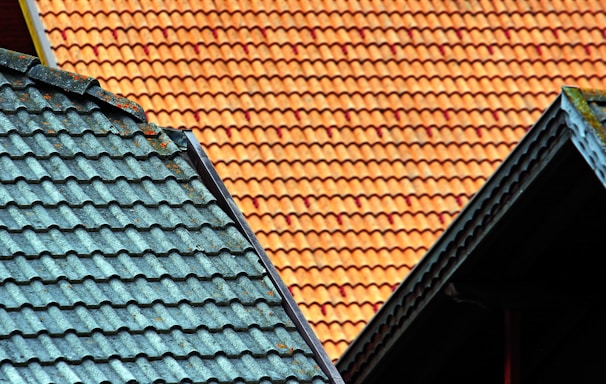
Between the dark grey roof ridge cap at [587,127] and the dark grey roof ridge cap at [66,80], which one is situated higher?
the dark grey roof ridge cap at [587,127]

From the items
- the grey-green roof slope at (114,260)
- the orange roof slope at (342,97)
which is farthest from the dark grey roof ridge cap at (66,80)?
the orange roof slope at (342,97)

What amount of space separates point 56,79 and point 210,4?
5.75 m

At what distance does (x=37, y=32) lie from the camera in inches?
494

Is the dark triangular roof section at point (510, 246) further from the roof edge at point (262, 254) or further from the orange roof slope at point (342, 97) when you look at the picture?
the orange roof slope at point (342, 97)

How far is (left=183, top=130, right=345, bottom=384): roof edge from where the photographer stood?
21.9ft

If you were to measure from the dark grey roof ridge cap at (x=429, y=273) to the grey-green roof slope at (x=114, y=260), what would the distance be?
127cm

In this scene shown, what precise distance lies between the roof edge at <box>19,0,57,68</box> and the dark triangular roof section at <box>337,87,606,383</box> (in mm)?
4590

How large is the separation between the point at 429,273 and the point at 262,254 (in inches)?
50.9

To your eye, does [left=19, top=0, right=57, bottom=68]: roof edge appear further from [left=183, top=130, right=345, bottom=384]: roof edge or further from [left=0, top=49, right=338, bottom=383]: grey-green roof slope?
[left=183, top=130, right=345, bottom=384]: roof edge

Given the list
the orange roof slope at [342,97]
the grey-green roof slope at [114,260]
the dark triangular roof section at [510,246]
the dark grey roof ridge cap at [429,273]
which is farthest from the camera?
the orange roof slope at [342,97]

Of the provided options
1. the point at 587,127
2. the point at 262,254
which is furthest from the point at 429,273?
the point at 587,127

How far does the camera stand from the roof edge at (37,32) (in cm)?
1236

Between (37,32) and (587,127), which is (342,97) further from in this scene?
(587,127)

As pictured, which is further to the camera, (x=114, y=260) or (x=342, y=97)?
(x=342, y=97)
